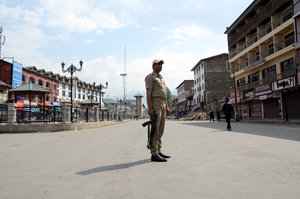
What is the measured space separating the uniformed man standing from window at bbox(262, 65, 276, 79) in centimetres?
2584

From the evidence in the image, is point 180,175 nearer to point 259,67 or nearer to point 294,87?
point 294,87

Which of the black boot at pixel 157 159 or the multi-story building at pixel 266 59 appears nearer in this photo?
the black boot at pixel 157 159

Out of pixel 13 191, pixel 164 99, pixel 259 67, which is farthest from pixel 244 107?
pixel 13 191

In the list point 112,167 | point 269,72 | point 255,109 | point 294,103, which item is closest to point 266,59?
point 269,72

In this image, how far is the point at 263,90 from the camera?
91.8 ft

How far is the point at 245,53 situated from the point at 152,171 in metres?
34.0

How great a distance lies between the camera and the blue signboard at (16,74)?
124 ft

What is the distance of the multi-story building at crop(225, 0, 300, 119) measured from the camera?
24.5 m

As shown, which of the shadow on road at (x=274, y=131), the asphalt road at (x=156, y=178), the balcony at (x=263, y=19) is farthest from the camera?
the balcony at (x=263, y=19)

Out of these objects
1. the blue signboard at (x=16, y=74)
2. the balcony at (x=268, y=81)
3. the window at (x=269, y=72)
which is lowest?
the balcony at (x=268, y=81)

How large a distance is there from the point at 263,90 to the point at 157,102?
26.2m

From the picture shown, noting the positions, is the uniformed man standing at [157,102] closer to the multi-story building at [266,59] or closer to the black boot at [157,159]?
the black boot at [157,159]

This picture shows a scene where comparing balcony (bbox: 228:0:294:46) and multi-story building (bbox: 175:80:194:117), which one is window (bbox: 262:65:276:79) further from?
multi-story building (bbox: 175:80:194:117)

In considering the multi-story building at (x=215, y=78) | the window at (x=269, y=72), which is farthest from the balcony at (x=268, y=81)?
the multi-story building at (x=215, y=78)
